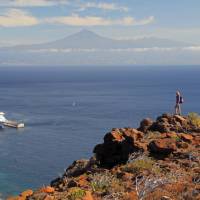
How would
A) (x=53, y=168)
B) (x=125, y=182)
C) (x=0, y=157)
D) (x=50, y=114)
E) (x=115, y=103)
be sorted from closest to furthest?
(x=125, y=182), (x=53, y=168), (x=0, y=157), (x=50, y=114), (x=115, y=103)

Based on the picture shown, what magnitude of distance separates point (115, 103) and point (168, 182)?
344ft

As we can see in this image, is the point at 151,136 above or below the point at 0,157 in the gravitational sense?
above

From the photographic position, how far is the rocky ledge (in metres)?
12.9

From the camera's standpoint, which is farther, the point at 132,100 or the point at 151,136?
the point at 132,100

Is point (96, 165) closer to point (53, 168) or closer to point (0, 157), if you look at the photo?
point (53, 168)

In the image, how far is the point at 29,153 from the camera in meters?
58.6

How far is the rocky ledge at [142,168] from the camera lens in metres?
12.9

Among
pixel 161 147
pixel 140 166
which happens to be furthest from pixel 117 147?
pixel 140 166

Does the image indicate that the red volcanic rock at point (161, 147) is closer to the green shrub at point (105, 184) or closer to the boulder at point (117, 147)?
the boulder at point (117, 147)

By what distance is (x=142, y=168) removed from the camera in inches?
629

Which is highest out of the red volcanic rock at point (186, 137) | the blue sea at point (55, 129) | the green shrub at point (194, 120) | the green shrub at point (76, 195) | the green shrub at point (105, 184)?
the green shrub at point (194, 120)

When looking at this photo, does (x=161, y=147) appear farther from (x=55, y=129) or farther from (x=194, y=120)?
(x=55, y=129)

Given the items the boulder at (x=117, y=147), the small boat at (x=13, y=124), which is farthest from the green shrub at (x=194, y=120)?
the small boat at (x=13, y=124)

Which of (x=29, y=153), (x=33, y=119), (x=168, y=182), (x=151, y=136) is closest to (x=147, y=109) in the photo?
(x=33, y=119)
